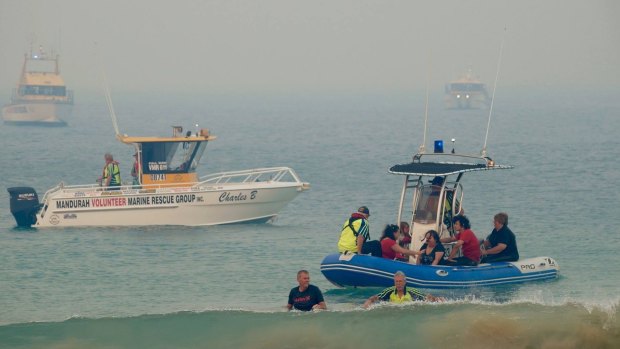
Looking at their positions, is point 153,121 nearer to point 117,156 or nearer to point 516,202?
point 117,156

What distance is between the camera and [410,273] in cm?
2475

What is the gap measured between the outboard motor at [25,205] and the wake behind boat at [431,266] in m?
14.2

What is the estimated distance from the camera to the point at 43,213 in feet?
121

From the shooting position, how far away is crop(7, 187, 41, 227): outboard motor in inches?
1469

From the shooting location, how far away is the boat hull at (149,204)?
36656mm

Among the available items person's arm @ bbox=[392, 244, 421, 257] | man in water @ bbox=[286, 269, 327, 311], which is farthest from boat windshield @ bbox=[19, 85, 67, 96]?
man in water @ bbox=[286, 269, 327, 311]

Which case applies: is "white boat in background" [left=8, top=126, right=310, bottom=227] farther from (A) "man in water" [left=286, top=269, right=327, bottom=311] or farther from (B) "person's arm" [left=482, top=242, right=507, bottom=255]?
(A) "man in water" [left=286, top=269, right=327, bottom=311]

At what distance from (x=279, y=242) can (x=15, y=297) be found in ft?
29.5

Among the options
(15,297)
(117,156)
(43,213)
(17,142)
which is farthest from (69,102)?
(15,297)

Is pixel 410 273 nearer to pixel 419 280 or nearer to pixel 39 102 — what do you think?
pixel 419 280

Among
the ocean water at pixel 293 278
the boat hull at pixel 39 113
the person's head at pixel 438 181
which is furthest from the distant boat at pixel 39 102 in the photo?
the person's head at pixel 438 181

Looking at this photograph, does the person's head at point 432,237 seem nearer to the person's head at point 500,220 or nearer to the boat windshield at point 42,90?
the person's head at point 500,220

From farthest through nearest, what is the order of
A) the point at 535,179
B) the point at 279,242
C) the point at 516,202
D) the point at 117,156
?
1. the point at 117,156
2. the point at 535,179
3. the point at 516,202
4. the point at 279,242

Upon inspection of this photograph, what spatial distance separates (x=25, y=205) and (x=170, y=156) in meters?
4.32
